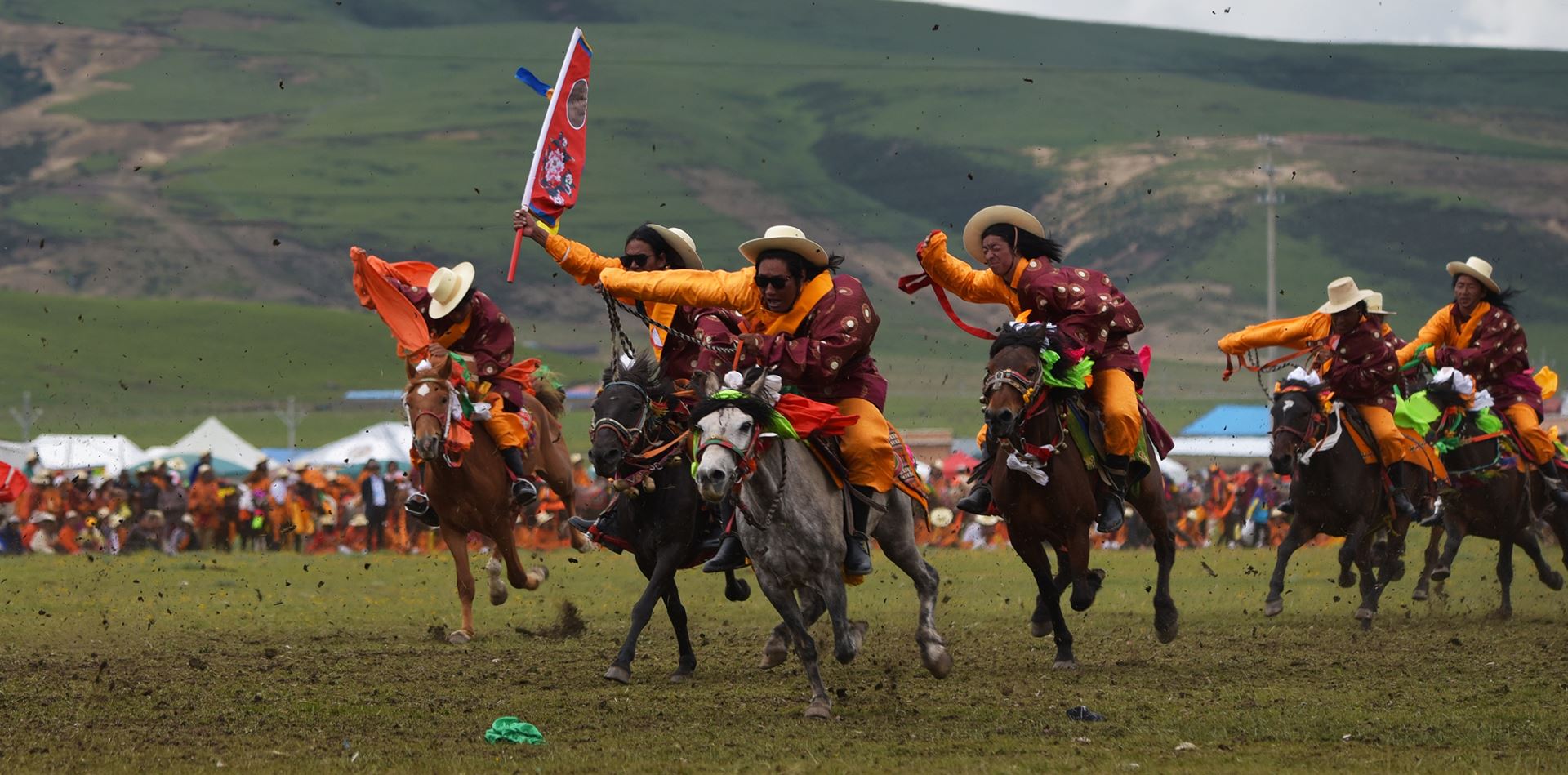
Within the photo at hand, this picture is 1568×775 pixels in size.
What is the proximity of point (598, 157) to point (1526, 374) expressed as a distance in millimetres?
133433

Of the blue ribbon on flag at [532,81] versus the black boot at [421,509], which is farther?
the black boot at [421,509]

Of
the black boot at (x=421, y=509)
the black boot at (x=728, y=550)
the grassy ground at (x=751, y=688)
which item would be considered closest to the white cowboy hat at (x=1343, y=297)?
the grassy ground at (x=751, y=688)

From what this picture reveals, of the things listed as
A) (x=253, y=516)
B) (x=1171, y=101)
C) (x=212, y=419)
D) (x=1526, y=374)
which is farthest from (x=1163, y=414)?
(x=1171, y=101)

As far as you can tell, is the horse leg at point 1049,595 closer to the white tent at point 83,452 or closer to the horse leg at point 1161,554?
the horse leg at point 1161,554

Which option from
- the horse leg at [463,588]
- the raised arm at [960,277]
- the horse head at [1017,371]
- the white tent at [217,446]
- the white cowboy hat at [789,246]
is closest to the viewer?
the white cowboy hat at [789,246]

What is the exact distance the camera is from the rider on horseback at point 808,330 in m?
11.1

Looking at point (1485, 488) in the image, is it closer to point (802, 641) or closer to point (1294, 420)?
point (1294, 420)

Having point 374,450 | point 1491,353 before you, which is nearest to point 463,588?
point 1491,353

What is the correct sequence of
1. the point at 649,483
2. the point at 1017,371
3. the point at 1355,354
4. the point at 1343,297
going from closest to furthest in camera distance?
1. the point at 1017,371
2. the point at 649,483
3. the point at 1343,297
4. the point at 1355,354

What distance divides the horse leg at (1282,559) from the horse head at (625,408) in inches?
221

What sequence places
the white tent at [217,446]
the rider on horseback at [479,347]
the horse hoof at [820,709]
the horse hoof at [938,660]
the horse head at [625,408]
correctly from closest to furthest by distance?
the horse hoof at [820,709], the horse hoof at [938,660], the horse head at [625,408], the rider on horseback at [479,347], the white tent at [217,446]

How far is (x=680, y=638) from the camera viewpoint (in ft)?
42.0

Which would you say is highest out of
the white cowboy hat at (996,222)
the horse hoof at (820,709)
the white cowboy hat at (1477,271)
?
the white cowboy hat at (1477,271)

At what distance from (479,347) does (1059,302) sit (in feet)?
17.5
